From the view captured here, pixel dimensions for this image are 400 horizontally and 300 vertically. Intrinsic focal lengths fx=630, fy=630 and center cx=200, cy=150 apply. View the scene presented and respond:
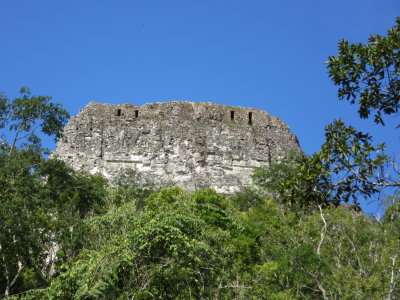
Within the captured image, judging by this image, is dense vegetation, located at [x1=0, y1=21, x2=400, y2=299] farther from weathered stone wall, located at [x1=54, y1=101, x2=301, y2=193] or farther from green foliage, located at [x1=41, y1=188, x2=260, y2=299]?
weathered stone wall, located at [x1=54, y1=101, x2=301, y2=193]

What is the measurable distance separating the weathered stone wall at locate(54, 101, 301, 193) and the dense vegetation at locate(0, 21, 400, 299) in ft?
Answer: 38.3

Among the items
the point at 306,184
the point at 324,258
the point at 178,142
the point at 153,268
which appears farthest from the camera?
the point at 178,142

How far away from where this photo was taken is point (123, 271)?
1252 cm

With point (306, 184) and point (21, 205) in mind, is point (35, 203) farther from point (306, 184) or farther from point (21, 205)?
point (306, 184)

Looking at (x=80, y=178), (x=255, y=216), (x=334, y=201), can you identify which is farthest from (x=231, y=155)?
(x=334, y=201)

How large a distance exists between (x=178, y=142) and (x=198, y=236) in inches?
899

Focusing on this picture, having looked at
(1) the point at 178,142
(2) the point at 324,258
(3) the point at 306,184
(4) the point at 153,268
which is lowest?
(4) the point at 153,268

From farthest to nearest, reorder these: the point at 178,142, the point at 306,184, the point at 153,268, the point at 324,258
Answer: the point at 178,142
the point at 324,258
the point at 153,268
the point at 306,184

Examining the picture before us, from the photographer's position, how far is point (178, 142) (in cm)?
3628

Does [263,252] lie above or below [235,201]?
below

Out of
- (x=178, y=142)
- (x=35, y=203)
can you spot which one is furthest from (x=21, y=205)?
(x=178, y=142)

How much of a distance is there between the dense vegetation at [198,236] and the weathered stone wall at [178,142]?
11673 mm

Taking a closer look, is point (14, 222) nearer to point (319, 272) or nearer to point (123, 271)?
point (123, 271)

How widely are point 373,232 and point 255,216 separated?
507cm
